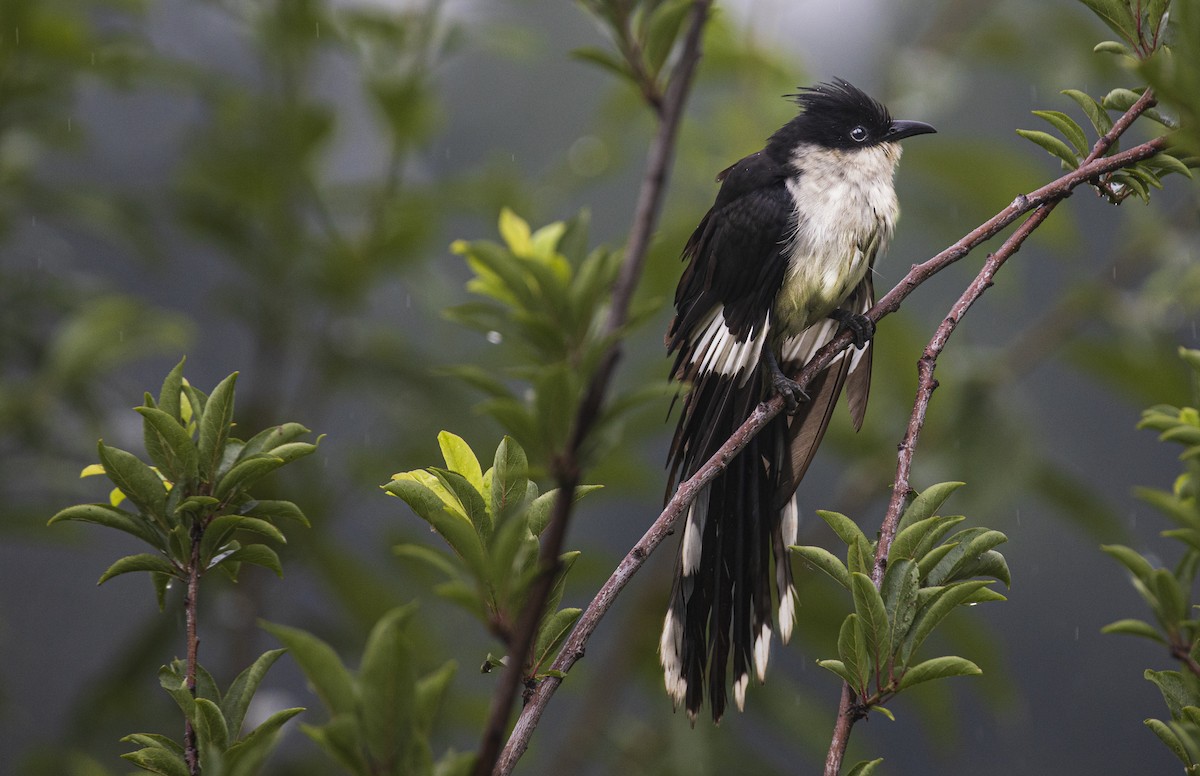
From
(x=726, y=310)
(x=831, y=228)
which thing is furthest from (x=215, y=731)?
(x=831, y=228)

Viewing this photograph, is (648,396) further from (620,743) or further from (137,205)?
(137,205)

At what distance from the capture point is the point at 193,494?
1.76 ft

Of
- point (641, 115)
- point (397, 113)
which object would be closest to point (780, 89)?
point (641, 115)

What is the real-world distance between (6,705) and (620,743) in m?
1.02

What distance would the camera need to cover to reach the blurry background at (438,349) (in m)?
1.54

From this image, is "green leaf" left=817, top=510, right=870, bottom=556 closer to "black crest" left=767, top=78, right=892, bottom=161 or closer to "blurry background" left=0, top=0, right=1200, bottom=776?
"black crest" left=767, top=78, right=892, bottom=161

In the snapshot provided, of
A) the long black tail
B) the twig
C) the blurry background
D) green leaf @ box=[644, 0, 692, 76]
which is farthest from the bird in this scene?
the blurry background

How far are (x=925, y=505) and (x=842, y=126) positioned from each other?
0.65 m

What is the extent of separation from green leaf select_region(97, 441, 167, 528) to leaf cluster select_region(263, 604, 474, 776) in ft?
0.57

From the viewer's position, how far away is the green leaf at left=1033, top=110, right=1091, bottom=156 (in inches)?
22.2

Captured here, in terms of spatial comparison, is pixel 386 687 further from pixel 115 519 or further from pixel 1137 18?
pixel 1137 18

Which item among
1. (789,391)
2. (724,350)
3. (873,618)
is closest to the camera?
(873,618)

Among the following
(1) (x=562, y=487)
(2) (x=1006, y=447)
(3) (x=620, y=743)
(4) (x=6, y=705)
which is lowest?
(4) (x=6, y=705)

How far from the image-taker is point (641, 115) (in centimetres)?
180
